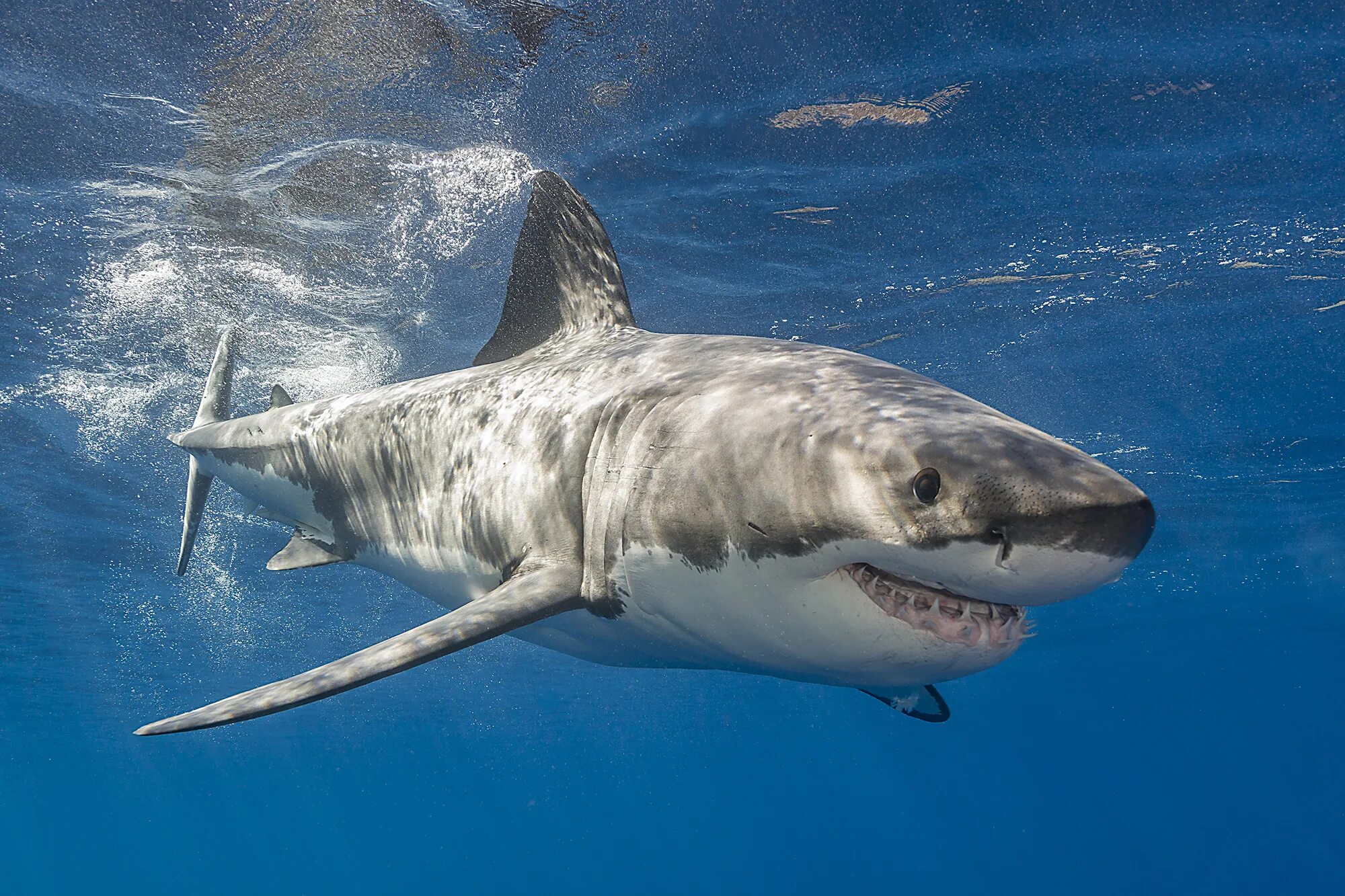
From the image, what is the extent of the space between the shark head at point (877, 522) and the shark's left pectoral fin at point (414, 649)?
37 centimetres

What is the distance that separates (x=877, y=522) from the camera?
2.19 m

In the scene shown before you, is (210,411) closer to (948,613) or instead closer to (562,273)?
(562,273)

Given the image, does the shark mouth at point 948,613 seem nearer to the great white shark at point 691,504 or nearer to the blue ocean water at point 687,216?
the great white shark at point 691,504

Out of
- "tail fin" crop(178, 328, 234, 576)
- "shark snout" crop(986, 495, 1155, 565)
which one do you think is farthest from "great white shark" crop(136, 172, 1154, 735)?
"tail fin" crop(178, 328, 234, 576)

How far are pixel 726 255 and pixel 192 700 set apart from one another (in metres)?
42.6

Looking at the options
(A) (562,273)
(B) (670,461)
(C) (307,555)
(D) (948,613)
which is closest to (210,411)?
(C) (307,555)

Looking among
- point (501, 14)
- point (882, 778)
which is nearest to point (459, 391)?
point (501, 14)

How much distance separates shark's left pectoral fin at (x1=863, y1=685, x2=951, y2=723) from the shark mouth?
1.34 m

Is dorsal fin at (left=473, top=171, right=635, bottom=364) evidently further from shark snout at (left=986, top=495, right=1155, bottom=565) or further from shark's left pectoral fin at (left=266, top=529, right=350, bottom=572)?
shark snout at (left=986, top=495, right=1155, bottom=565)

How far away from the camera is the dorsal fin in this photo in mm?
4844

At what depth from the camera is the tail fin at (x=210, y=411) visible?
689 cm

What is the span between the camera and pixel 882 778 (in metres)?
100

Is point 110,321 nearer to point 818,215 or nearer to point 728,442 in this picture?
point 818,215

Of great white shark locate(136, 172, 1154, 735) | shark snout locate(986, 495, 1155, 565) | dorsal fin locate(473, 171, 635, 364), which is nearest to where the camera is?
shark snout locate(986, 495, 1155, 565)
